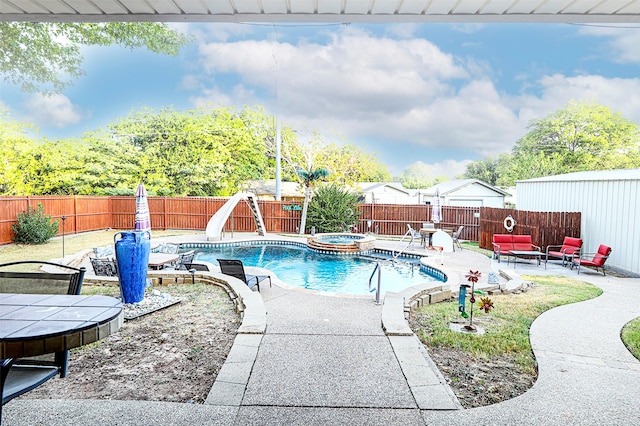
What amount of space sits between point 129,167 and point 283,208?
1255 centimetres

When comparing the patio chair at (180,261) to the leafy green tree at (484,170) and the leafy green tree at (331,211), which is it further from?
the leafy green tree at (484,170)

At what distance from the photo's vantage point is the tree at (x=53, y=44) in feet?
44.6

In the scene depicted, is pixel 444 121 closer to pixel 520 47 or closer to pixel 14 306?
pixel 520 47

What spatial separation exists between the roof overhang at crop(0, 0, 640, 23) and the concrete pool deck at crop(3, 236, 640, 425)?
8.32ft

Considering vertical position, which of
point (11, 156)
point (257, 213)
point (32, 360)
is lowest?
point (32, 360)

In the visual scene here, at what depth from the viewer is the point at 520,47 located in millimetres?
63969

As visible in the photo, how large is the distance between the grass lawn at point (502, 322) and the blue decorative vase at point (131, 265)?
12.5ft

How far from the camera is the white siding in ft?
32.7

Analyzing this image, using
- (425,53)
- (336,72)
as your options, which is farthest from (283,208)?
(425,53)

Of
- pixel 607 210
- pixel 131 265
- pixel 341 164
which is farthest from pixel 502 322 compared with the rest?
pixel 341 164

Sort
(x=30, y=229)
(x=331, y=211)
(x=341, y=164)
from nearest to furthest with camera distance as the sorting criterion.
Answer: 1. (x=30, y=229)
2. (x=331, y=211)
3. (x=341, y=164)

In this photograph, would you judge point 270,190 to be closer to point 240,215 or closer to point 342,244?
point 240,215

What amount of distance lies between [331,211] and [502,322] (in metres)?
12.6

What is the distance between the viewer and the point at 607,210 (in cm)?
1091
